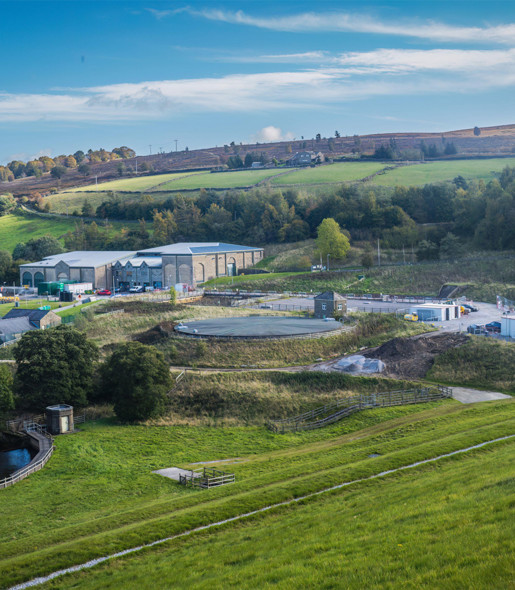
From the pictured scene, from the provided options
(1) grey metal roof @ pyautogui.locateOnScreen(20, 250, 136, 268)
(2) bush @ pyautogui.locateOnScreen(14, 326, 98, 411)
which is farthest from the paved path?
(1) grey metal roof @ pyautogui.locateOnScreen(20, 250, 136, 268)

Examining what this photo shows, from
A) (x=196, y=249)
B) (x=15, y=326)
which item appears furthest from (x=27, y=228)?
(x=15, y=326)

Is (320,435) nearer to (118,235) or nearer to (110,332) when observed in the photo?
(110,332)

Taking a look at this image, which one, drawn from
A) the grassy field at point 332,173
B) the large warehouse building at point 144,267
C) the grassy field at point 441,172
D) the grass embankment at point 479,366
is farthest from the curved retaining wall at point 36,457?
the grassy field at point 332,173

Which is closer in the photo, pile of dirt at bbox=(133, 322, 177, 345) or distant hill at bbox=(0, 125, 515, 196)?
pile of dirt at bbox=(133, 322, 177, 345)

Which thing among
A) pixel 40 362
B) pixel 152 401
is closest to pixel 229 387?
pixel 152 401

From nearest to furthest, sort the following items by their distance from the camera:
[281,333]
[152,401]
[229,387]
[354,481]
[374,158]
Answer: [354,481] < [152,401] < [229,387] < [281,333] < [374,158]

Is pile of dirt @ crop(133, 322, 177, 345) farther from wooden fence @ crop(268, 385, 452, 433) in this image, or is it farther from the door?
wooden fence @ crop(268, 385, 452, 433)
